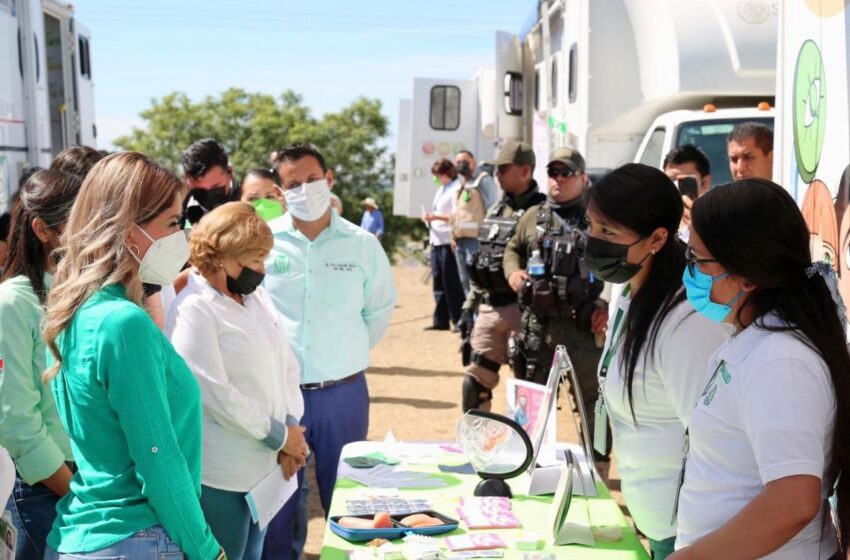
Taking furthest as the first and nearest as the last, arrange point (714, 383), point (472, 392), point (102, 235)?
point (472, 392), point (102, 235), point (714, 383)

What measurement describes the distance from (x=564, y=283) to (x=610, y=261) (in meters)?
2.15

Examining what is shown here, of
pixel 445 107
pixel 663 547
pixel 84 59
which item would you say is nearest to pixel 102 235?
pixel 663 547

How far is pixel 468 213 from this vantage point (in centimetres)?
1029

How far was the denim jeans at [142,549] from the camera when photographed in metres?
2.25

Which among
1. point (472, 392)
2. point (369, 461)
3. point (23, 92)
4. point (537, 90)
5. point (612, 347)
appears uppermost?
point (537, 90)

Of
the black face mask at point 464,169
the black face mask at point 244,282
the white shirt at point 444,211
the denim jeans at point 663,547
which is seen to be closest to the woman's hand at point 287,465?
the black face mask at point 244,282

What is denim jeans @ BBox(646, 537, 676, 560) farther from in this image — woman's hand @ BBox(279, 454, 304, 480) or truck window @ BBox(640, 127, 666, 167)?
truck window @ BBox(640, 127, 666, 167)

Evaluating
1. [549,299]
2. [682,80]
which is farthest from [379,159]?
[549,299]

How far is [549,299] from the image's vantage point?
5047 mm

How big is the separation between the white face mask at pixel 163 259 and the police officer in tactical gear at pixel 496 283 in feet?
10.5

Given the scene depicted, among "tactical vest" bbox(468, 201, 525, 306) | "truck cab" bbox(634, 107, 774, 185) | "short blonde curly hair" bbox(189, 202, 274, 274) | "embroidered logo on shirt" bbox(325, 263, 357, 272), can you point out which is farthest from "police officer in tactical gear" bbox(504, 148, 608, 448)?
"short blonde curly hair" bbox(189, 202, 274, 274)

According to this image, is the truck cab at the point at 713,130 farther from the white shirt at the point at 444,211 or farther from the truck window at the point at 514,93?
the truck window at the point at 514,93

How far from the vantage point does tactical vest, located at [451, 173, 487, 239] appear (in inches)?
400

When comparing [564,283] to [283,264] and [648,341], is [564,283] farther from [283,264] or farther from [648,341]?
[648,341]
